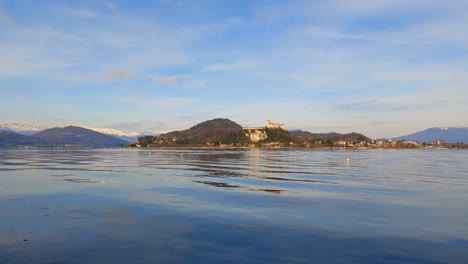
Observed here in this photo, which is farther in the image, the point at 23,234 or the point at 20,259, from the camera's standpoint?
the point at 23,234

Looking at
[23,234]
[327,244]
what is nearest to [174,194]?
[23,234]

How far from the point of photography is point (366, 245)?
1658cm

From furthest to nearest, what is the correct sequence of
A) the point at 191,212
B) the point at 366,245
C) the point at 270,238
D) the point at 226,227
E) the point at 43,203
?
the point at 43,203 → the point at 191,212 → the point at 226,227 → the point at 270,238 → the point at 366,245

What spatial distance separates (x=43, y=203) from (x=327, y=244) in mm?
21422

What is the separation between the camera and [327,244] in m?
16.8

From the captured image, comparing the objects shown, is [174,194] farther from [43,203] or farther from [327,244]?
[327,244]

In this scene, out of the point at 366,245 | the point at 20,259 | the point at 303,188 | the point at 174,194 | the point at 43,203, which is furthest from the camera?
the point at 303,188

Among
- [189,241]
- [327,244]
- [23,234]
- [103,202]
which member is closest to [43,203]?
[103,202]

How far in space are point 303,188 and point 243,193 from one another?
737cm

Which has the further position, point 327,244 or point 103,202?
point 103,202

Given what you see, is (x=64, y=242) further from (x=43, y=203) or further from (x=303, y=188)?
(x=303, y=188)

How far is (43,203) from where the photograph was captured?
88.6 feet

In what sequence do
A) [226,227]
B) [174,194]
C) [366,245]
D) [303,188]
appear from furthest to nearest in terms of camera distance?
1. [303,188]
2. [174,194]
3. [226,227]
4. [366,245]

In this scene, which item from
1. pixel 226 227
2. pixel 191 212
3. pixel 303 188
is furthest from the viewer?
pixel 303 188
